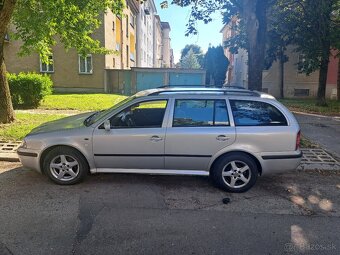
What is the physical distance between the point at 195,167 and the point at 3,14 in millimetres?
6504

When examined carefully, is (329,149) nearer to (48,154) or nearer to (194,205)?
(194,205)

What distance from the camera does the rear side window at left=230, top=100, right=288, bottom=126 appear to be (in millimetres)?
4551

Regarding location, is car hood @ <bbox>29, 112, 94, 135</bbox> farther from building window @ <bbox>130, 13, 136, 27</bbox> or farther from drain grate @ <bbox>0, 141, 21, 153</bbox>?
building window @ <bbox>130, 13, 136, 27</bbox>

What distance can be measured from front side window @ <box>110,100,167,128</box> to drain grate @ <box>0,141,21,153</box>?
3.08m

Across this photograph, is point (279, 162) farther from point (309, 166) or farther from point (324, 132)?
point (324, 132)

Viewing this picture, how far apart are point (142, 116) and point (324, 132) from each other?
715 centimetres

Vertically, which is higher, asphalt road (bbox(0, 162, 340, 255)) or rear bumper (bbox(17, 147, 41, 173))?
rear bumper (bbox(17, 147, 41, 173))

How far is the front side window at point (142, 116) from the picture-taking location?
4605 mm

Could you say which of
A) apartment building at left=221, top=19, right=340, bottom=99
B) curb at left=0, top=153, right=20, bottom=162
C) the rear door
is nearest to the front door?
the rear door

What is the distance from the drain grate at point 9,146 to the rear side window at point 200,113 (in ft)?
12.8

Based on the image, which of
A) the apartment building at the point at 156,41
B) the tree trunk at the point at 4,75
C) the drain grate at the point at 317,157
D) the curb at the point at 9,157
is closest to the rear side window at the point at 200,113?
the drain grate at the point at 317,157

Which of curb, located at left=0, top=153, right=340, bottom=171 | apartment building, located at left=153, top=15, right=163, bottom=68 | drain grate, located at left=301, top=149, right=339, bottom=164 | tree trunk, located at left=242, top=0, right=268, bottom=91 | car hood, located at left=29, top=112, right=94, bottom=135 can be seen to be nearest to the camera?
car hood, located at left=29, top=112, right=94, bottom=135

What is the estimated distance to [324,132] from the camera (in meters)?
9.43

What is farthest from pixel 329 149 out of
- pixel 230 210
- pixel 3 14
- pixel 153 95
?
pixel 3 14
